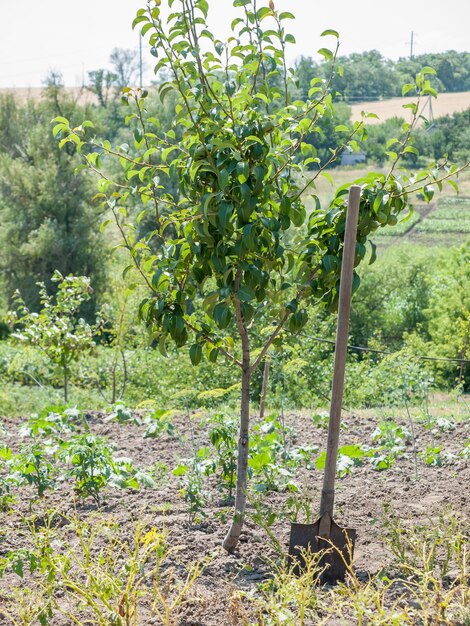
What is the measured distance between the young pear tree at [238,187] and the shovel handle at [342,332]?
4.6 inches

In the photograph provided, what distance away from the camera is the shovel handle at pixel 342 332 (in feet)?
10.1

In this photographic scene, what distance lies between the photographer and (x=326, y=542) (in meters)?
3.24

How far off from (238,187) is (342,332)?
0.78m

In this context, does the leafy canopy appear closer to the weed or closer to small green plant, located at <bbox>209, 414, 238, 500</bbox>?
small green plant, located at <bbox>209, 414, 238, 500</bbox>

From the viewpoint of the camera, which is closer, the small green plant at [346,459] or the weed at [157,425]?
the small green plant at [346,459]

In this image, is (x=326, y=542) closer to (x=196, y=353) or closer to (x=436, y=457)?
(x=196, y=353)

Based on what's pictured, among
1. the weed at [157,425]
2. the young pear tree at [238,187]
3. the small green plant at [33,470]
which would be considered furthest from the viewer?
the weed at [157,425]

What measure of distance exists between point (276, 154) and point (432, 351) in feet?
48.9

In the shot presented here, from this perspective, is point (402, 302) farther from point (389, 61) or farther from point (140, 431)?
point (389, 61)

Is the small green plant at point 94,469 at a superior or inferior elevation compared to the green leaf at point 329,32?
inferior

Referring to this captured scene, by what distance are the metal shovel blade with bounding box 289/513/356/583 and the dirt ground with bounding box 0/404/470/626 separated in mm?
82

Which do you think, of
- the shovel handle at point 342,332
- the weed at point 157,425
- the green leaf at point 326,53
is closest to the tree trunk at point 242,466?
the shovel handle at point 342,332

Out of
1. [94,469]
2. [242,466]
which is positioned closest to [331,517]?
[242,466]

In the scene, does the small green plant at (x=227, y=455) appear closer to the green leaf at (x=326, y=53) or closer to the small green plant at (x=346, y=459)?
the small green plant at (x=346, y=459)
